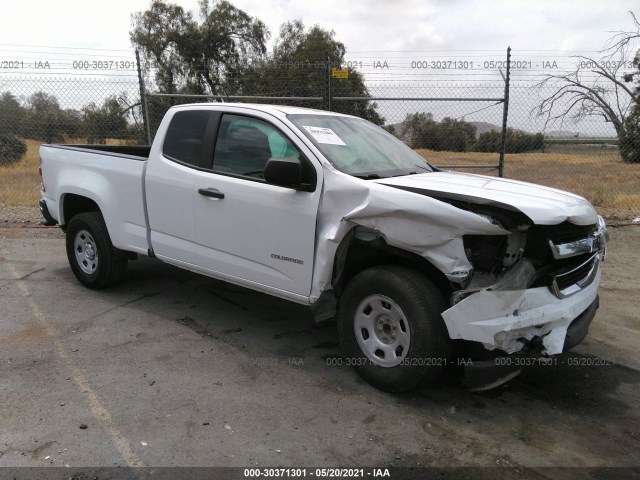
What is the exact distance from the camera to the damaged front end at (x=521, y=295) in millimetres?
3021

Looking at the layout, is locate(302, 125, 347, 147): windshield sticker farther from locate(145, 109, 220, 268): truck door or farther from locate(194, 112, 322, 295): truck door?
locate(145, 109, 220, 268): truck door

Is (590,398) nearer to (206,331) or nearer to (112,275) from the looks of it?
(206,331)

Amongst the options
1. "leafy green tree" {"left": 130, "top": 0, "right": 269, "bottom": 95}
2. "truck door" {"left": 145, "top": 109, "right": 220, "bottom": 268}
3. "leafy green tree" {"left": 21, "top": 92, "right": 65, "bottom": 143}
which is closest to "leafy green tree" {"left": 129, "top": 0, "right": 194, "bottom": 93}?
"leafy green tree" {"left": 130, "top": 0, "right": 269, "bottom": 95}

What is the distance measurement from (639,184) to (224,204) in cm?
1066

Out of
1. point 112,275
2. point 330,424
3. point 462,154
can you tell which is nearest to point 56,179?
point 112,275

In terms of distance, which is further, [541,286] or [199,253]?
[199,253]

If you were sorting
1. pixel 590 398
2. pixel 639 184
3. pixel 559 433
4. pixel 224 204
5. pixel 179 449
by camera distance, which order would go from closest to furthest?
1. pixel 179 449
2. pixel 559 433
3. pixel 590 398
4. pixel 224 204
5. pixel 639 184

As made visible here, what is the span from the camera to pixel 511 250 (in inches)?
124

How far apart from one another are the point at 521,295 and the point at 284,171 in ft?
5.76

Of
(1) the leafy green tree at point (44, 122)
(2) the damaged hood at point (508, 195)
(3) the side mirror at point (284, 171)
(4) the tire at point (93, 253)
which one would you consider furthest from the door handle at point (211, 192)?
(1) the leafy green tree at point (44, 122)

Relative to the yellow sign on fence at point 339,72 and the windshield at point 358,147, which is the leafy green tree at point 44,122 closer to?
the yellow sign on fence at point 339,72

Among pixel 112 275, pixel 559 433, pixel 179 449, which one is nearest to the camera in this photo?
pixel 179 449

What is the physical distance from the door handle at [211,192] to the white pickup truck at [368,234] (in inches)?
0.5

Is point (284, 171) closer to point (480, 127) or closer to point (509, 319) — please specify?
point (509, 319)
